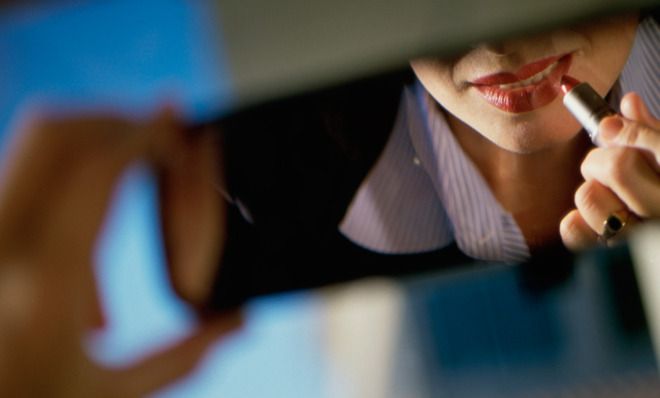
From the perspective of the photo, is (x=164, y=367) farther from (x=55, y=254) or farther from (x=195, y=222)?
(x=195, y=222)

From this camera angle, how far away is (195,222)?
0.53m

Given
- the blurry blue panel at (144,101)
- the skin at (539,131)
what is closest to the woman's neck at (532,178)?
the skin at (539,131)

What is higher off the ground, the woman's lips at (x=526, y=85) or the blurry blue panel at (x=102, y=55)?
the blurry blue panel at (x=102, y=55)

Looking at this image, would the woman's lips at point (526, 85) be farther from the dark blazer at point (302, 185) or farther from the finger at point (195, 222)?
the finger at point (195, 222)

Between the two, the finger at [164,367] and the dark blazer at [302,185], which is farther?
the dark blazer at [302,185]

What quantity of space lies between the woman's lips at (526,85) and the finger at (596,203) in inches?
2.6

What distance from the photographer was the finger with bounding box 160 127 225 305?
0.50 m

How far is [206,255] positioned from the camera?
20.6 inches

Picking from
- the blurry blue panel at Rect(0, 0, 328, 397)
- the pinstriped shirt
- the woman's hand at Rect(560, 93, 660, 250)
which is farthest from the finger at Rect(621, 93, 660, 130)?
the blurry blue panel at Rect(0, 0, 328, 397)

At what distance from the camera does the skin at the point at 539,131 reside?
1.50ft

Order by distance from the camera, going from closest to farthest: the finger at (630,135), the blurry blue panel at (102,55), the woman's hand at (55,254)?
the woman's hand at (55,254)
the finger at (630,135)
the blurry blue panel at (102,55)

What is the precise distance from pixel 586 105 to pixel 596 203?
0.07m

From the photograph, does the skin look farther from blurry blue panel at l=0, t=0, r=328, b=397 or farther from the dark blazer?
blurry blue panel at l=0, t=0, r=328, b=397

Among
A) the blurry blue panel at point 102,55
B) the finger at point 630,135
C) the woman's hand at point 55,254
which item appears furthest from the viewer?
the blurry blue panel at point 102,55
